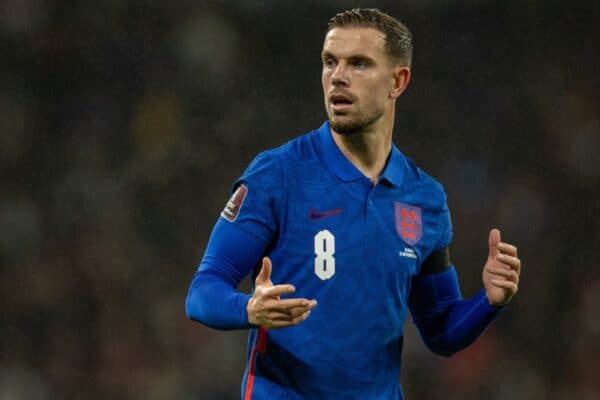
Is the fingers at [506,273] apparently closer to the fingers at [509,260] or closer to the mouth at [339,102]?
the fingers at [509,260]

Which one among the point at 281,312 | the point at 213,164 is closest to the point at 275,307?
the point at 281,312

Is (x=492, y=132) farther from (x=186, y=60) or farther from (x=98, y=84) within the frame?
(x=98, y=84)

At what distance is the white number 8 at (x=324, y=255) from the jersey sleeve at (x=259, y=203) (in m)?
0.14

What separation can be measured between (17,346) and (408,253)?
3571mm

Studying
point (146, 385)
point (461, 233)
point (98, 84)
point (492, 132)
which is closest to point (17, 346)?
point (146, 385)

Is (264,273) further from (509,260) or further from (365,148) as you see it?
(509,260)

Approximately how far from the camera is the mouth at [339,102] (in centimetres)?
300

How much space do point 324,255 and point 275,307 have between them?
508 mm

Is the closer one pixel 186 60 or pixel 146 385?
pixel 146 385

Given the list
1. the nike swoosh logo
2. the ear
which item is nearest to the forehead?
the ear

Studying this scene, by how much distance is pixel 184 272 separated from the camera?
610cm

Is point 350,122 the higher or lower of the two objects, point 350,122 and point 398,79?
the lower

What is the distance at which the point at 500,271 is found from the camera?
301cm

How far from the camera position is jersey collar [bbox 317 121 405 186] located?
300 cm
